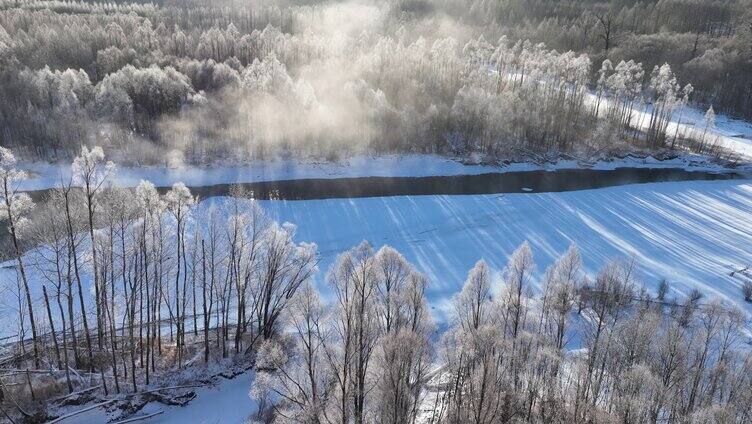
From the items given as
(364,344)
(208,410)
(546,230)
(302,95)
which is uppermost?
(302,95)

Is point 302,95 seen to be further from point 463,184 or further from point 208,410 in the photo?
point 208,410

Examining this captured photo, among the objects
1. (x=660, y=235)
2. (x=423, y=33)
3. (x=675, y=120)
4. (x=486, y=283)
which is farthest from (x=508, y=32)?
(x=486, y=283)

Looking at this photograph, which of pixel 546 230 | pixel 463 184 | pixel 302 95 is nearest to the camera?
pixel 546 230

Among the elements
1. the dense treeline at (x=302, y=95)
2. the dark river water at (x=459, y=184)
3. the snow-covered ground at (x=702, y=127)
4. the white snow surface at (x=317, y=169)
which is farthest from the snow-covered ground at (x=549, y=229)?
the snow-covered ground at (x=702, y=127)

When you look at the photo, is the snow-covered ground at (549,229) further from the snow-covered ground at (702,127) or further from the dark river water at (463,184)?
the snow-covered ground at (702,127)

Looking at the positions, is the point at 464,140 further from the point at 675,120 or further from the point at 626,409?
the point at 626,409

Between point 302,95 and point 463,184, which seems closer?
point 463,184

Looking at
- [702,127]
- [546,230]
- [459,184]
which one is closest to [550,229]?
[546,230]
